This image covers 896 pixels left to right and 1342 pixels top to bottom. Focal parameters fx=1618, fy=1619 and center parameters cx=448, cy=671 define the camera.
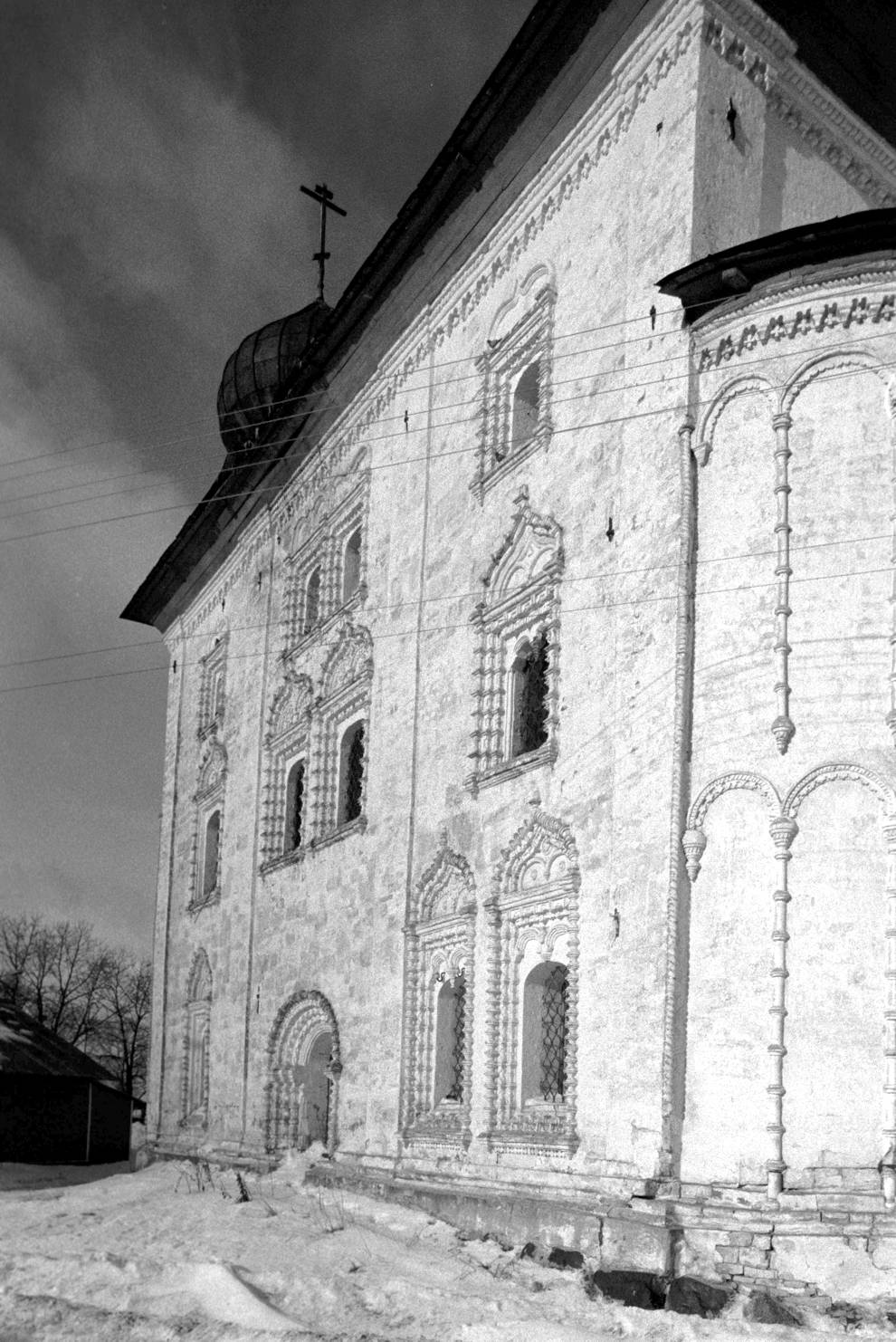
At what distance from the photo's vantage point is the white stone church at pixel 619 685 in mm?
9922

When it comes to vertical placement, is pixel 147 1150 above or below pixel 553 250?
below

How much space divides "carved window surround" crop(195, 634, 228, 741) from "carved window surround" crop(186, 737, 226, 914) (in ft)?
0.98

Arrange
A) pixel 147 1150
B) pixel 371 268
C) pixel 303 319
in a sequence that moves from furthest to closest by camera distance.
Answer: pixel 303 319 < pixel 147 1150 < pixel 371 268

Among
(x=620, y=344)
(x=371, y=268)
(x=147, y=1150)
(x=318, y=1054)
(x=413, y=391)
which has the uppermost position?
(x=371, y=268)

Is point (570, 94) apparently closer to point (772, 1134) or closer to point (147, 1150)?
point (772, 1134)

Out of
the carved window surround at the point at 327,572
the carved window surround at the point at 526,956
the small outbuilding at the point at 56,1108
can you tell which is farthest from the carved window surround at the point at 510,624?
the small outbuilding at the point at 56,1108

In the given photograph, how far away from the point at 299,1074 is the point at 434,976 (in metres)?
4.26

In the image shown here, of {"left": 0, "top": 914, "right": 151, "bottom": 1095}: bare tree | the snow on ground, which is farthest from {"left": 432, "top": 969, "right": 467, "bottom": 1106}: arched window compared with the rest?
{"left": 0, "top": 914, "right": 151, "bottom": 1095}: bare tree

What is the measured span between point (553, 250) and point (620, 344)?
183cm

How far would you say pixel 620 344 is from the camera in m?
12.3

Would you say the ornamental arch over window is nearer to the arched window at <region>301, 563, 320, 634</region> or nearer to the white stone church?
the white stone church

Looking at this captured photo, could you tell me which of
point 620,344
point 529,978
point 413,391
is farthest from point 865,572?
point 413,391

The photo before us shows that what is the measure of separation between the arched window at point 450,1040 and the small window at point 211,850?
345 inches

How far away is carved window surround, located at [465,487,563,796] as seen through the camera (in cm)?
1277
